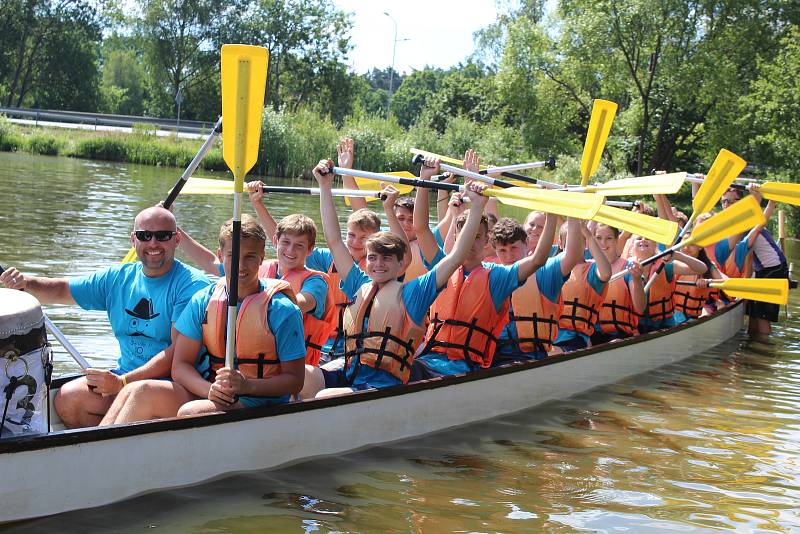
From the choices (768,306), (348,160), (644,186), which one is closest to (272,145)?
(768,306)

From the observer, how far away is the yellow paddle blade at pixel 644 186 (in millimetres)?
5984

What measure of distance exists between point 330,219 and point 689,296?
4996 mm

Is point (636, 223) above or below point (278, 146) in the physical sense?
below

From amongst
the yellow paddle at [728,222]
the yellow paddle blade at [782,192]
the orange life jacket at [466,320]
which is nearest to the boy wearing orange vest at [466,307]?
the orange life jacket at [466,320]

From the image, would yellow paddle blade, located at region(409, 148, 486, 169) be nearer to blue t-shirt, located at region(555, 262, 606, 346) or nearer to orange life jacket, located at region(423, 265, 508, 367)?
orange life jacket, located at region(423, 265, 508, 367)

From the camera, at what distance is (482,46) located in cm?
4747

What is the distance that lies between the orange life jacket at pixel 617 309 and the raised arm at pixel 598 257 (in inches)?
37.6

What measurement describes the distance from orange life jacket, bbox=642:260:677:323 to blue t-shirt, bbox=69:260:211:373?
4.73m

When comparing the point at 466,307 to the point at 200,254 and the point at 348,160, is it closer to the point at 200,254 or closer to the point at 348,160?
the point at 348,160

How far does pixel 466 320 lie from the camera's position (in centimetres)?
531

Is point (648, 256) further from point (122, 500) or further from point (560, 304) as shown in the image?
point (122, 500)

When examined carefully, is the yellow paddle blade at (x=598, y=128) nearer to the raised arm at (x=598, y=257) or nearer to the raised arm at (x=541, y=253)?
the raised arm at (x=598, y=257)

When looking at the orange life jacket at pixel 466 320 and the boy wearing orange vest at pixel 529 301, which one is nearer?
the orange life jacket at pixel 466 320

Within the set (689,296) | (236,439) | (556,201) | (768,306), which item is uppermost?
(556,201)
